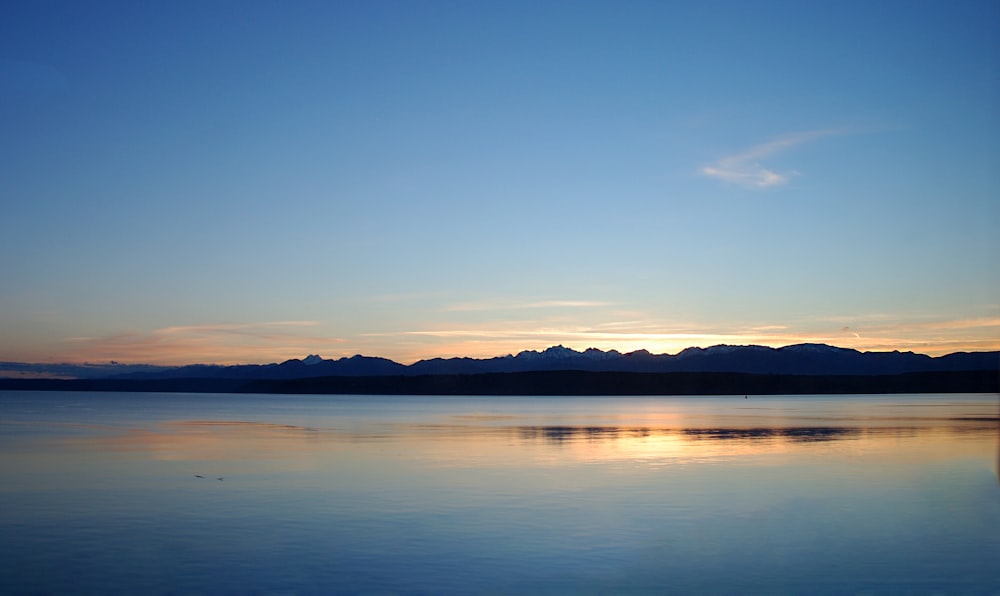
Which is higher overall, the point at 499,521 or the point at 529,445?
the point at 529,445

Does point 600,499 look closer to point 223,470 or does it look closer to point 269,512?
point 269,512

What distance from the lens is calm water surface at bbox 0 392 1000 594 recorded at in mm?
15477

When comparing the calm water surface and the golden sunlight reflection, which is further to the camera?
the golden sunlight reflection

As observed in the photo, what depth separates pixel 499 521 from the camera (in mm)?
21062

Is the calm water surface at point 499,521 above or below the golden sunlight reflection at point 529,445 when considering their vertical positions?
below

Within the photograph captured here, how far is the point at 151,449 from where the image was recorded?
4281 cm

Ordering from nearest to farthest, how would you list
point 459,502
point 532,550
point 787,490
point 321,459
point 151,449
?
point 532,550, point 459,502, point 787,490, point 321,459, point 151,449

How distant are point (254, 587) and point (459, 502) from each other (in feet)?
32.7

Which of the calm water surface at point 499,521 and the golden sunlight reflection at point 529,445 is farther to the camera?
the golden sunlight reflection at point 529,445

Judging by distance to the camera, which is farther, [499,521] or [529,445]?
[529,445]

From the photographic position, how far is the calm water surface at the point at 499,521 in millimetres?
15477

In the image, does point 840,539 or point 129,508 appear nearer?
point 840,539

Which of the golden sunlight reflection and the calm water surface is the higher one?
the golden sunlight reflection

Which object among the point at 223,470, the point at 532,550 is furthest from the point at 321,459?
the point at 532,550
